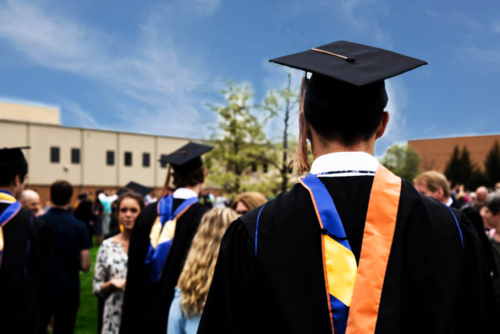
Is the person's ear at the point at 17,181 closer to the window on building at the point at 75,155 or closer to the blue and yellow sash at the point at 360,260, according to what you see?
the blue and yellow sash at the point at 360,260

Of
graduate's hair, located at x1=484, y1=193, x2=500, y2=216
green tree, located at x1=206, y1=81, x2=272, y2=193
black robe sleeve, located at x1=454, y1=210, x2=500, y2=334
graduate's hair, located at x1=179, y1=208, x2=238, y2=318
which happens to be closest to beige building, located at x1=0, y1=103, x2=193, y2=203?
green tree, located at x1=206, y1=81, x2=272, y2=193

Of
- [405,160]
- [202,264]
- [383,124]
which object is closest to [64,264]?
[202,264]

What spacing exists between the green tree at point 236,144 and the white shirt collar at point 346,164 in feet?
55.2

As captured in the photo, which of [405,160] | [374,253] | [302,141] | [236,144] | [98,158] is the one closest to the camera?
A: [374,253]

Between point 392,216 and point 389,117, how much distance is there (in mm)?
355

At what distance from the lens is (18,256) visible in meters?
3.58

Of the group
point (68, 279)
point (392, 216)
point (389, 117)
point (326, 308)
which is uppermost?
point (389, 117)

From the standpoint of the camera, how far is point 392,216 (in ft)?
4.61

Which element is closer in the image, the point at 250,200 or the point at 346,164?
the point at 346,164

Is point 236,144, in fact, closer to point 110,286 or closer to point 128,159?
point 110,286

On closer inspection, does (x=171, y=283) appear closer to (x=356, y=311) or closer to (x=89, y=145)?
(x=356, y=311)

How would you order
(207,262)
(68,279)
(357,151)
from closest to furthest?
(357,151)
(207,262)
(68,279)

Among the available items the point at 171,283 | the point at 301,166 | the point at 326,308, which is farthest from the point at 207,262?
the point at 326,308

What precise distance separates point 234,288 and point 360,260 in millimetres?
416
